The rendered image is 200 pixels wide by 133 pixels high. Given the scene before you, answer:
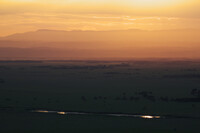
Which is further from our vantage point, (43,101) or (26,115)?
(43,101)

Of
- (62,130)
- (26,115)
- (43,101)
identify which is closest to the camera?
(62,130)

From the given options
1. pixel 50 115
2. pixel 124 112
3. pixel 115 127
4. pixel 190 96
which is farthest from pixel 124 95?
pixel 115 127

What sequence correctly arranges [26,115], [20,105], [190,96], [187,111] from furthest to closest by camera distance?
[190,96] < [20,105] < [187,111] < [26,115]

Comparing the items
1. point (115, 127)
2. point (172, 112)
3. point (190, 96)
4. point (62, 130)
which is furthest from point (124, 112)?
point (190, 96)

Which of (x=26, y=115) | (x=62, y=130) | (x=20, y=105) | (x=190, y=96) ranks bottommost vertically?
(x=62, y=130)

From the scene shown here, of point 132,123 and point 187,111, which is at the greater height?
point 187,111

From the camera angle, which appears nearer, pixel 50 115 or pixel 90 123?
pixel 90 123

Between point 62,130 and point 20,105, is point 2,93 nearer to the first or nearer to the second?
point 20,105

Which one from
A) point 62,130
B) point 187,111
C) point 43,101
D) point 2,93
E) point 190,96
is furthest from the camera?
point 2,93

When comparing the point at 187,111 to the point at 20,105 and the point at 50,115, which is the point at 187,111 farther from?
the point at 20,105
